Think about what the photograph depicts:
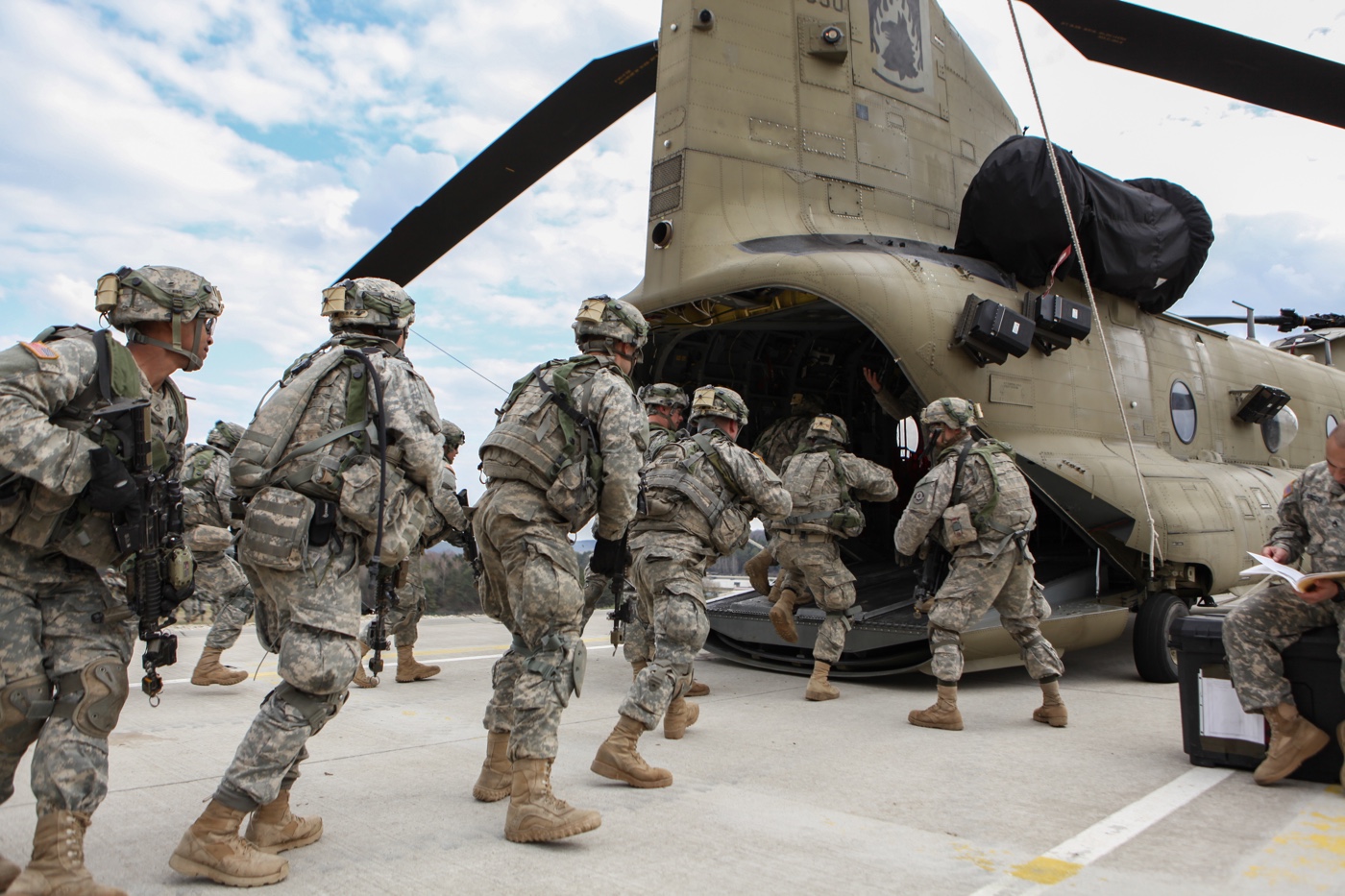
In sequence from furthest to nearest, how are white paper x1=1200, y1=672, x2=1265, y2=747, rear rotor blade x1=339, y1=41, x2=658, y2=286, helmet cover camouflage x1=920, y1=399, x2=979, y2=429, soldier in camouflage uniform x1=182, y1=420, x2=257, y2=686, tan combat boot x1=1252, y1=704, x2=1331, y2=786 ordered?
rear rotor blade x1=339, y1=41, x2=658, y2=286 < soldier in camouflage uniform x1=182, y1=420, x2=257, y2=686 < helmet cover camouflage x1=920, y1=399, x2=979, y2=429 < white paper x1=1200, y1=672, x2=1265, y2=747 < tan combat boot x1=1252, y1=704, x2=1331, y2=786

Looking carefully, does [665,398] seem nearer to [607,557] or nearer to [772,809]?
[607,557]

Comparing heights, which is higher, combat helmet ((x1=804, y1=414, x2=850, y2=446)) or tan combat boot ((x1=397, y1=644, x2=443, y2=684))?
combat helmet ((x1=804, y1=414, x2=850, y2=446))

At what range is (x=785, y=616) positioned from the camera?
6.25 m

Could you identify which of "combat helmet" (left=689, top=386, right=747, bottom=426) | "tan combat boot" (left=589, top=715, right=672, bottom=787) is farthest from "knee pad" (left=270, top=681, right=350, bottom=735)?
"combat helmet" (left=689, top=386, right=747, bottom=426)

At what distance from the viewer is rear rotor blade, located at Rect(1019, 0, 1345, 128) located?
644cm

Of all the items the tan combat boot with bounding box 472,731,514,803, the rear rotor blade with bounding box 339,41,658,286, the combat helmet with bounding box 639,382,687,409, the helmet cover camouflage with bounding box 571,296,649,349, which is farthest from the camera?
the rear rotor blade with bounding box 339,41,658,286

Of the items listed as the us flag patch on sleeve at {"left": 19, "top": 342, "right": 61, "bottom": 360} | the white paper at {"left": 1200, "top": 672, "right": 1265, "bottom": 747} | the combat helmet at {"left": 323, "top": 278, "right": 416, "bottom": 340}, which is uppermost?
the combat helmet at {"left": 323, "top": 278, "right": 416, "bottom": 340}

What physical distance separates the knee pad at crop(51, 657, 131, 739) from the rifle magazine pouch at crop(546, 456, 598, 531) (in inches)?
54.1

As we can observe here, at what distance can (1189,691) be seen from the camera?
4074mm

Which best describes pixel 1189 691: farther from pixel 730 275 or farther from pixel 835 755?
pixel 730 275

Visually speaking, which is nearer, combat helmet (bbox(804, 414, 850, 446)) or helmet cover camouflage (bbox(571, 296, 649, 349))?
helmet cover camouflage (bbox(571, 296, 649, 349))

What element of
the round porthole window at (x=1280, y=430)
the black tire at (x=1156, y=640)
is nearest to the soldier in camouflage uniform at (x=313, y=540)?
the black tire at (x=1156, y=640)

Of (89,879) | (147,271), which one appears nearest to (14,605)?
(89,879)

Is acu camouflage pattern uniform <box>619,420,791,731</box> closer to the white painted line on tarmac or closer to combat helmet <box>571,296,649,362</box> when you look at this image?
combat helmet <box>571,296,649,362</box>
